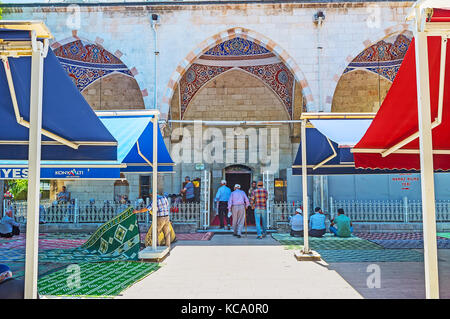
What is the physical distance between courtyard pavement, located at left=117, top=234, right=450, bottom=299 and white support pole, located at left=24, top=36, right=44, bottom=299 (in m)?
1.32

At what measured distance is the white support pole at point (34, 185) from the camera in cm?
208

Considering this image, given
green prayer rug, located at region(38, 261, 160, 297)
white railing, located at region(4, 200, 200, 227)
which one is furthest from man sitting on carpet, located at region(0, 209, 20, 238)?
green prayer rug, located at region(38, 261, 160, 297)

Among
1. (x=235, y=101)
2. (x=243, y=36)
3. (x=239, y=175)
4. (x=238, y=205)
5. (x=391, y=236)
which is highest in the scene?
(x=243, y=36)

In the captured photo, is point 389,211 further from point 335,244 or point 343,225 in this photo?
point 335,244

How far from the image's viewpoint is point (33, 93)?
2.20 m

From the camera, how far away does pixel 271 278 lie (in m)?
4.06

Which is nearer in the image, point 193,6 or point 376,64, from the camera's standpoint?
point 193,6

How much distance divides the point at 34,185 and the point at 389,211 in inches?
326

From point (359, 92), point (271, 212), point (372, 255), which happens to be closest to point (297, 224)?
point (271, 212)

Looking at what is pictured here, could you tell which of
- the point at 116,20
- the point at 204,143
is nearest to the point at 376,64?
the point at 204,143

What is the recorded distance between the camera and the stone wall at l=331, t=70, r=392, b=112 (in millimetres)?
12055

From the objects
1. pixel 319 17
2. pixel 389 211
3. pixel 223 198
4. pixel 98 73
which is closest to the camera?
pixel 389 211

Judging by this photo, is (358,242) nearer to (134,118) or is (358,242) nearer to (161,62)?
(134,118)
